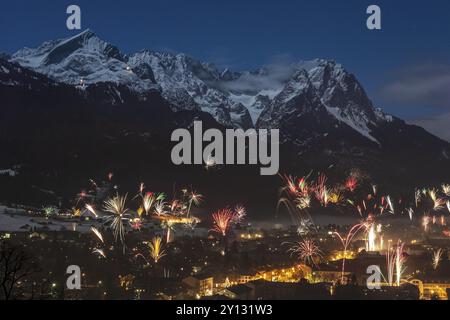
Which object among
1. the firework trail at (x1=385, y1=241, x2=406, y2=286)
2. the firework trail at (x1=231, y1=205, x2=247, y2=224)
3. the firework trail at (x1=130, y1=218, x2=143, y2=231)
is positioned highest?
the firework trail at (x1=231, y1=205, x2=247, y2=224)

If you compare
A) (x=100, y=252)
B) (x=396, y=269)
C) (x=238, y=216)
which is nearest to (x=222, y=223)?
(x=238, y=216)

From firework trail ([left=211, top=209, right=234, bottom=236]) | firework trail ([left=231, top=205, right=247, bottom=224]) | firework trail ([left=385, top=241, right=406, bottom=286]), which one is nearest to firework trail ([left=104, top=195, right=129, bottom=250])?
firework trail ([left=211, top=209, right=234, bottom=236])

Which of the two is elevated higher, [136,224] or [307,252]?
[136,224]

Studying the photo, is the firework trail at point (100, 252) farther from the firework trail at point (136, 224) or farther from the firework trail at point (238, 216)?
the firework trail at point (136, 224)

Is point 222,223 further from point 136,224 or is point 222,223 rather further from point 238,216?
point 136,224

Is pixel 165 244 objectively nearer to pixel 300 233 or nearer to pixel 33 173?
pixel 300 233

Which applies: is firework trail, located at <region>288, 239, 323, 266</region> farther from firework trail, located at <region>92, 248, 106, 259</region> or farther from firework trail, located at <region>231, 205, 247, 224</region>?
firework trail, located at <region>92, 248, 106, 259</region>

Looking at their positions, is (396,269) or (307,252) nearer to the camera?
(396,269)

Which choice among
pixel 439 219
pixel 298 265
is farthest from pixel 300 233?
pixel 439 219

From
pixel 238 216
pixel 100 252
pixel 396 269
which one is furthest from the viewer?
pixel 238 216

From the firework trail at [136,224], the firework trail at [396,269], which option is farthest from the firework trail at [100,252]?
the firework trail at [396,269]

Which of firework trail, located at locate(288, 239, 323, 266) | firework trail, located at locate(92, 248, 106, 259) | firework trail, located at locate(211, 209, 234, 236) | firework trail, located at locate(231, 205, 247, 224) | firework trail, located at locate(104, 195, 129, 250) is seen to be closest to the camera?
firework trail, located at locate(104, 195, 129, 250)
